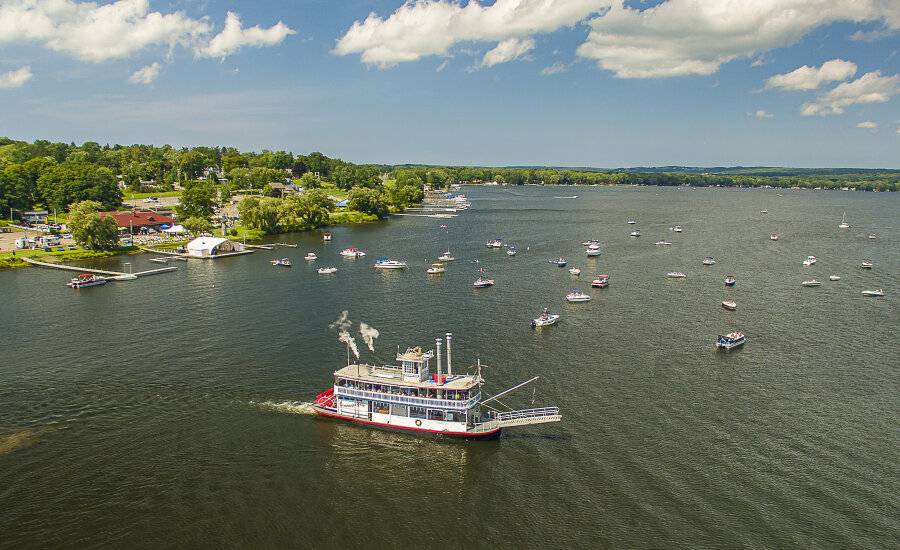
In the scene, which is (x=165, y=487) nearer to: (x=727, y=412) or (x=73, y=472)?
(x=73, y=472)

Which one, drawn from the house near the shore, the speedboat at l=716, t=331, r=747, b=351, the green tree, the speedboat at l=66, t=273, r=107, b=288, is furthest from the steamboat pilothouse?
the green tree

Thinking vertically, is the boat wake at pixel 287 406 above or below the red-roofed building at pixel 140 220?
below

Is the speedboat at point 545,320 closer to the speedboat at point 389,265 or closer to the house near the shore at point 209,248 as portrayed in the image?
the speedboat at point 389,265

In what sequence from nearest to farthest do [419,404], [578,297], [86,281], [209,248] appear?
[419,404] → [578,297] → [86,281] → [209,248]

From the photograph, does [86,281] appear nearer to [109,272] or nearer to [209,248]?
[109,272]

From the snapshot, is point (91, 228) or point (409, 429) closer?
point (409, 429)

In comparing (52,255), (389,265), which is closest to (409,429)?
(389,265)

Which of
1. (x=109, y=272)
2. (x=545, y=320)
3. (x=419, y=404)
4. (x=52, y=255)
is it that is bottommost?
(x=419, y=404)

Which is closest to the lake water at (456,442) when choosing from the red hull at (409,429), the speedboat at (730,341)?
the red hull at (409,429)
